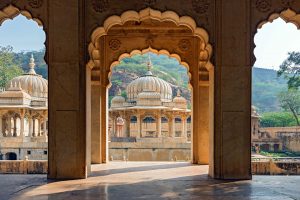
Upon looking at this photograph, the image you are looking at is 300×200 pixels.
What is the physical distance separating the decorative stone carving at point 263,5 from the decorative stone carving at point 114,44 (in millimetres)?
4878

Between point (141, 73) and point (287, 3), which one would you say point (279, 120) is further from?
point (287, 3)

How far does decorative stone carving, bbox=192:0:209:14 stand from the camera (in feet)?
25.7

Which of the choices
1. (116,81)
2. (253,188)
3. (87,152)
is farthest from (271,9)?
(116,81)

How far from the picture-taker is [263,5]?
774 centimetres

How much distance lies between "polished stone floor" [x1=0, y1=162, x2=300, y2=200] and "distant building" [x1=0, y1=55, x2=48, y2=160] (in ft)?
57.1

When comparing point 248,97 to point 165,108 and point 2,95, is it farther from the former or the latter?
point 2,95

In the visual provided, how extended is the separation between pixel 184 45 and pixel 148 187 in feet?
A: 18.9

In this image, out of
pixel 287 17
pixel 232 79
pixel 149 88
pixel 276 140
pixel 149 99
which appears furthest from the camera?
pixel 276 140

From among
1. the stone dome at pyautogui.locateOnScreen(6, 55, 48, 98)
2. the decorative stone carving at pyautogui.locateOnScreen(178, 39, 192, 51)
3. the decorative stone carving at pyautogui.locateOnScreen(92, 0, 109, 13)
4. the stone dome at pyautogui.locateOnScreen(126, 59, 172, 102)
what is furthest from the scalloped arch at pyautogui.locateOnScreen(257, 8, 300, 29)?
the stone dome at pyautogui.locateOnScreen(6, 55, 48, 98)

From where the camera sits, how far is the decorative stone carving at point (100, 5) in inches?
309

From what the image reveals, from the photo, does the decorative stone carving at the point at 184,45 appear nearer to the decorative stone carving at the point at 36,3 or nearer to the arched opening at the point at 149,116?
the decorative stone carving at the point at 36,3

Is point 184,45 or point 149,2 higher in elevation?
point 149,2

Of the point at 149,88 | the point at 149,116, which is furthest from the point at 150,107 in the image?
the point at 149,88

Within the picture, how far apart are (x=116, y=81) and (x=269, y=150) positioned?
111 ft
